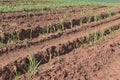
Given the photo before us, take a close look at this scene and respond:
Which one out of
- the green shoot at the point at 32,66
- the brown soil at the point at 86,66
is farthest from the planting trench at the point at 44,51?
the brown soil at the point at 86,66

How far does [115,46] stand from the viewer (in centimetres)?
791

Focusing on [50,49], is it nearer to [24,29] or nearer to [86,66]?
[86,66]

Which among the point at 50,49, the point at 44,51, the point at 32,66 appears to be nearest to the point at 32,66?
the point at 32,66

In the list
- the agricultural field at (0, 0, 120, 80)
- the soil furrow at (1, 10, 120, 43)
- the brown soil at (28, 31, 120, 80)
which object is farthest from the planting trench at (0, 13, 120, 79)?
the soil furrow at (1, 10, 120, 43)

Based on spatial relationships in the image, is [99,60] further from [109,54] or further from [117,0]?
[117,0]

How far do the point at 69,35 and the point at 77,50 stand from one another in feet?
5.21

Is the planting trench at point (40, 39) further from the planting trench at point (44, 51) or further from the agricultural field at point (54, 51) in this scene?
the planting trench at point (44, 51)

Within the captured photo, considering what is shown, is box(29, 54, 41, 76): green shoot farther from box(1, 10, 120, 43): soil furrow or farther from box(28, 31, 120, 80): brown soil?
box(1, 10, 120, 43): soil furrow

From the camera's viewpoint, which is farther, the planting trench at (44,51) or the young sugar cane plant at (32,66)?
the planting trench at (44,51)

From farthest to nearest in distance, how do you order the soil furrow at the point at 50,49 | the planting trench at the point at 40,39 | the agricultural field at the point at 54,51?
the planting trench at the point at 40,39 → the soil furrow at the point at 50,49 → the agricultural field at the point at 54,51

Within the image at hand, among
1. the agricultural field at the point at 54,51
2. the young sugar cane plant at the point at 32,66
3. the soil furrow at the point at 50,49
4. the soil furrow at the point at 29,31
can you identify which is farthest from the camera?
the soil furrow at the point at 29,31

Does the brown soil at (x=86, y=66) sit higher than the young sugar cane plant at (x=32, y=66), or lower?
lower

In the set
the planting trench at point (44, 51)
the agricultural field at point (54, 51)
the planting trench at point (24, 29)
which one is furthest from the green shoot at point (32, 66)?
the planting trench at point (24, 29)

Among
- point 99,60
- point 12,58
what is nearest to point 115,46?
point 99,60
